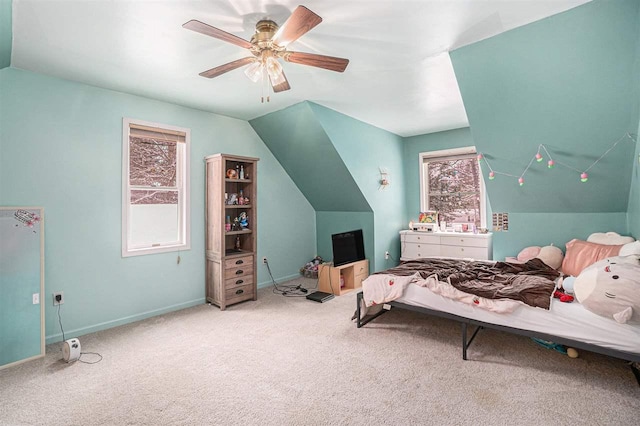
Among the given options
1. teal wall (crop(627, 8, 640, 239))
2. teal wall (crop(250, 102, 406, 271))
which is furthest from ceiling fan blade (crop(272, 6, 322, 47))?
teal wall (crop(627, 8, 640, 239))

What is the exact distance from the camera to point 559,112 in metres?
2.98

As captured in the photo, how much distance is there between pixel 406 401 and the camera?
6.75 ft

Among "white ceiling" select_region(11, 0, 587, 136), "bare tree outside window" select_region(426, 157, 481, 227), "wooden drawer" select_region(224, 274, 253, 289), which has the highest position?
"white ceiling" select_region(11, 0, 587, 136)

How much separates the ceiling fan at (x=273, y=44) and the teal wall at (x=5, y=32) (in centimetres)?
118

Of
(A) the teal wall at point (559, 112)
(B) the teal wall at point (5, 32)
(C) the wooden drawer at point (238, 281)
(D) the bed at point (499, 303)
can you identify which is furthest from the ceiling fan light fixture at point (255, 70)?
(C) the wooden drawer at point (238, 281)

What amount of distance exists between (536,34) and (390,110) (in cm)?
203

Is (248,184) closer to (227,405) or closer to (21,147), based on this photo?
(21,147)

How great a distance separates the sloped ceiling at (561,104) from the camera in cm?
231

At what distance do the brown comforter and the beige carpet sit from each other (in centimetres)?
52

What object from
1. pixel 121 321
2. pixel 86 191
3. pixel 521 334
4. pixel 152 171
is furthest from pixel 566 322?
pixel 86 191

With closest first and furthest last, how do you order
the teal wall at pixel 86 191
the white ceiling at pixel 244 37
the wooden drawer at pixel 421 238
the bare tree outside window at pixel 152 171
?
the white ceiling at pixel 244 37 < the teal wall at pixel 86 191 < the bare tree outside window at pixel 152 171 < the wooden drawer at pixel 421 238

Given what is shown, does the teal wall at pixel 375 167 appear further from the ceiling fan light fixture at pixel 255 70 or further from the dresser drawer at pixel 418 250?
the ceiling fan light fixture at pixel 255 70

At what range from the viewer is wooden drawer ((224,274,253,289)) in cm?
394

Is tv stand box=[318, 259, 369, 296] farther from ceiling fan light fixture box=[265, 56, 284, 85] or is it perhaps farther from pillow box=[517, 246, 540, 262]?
ceiling fan light fixture box=[265, 56, 284, 85]
